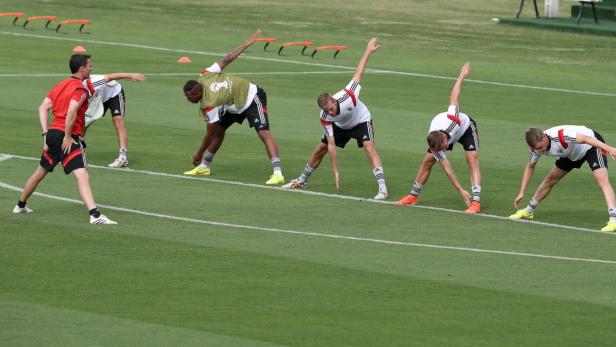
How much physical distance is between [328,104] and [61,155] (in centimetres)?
416

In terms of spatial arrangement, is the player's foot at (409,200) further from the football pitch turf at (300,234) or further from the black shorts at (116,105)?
the black shorts at (116,105)

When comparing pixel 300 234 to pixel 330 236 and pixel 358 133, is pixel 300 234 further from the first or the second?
pixel 358 133

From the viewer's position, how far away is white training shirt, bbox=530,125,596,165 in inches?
743

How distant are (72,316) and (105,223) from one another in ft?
15.3

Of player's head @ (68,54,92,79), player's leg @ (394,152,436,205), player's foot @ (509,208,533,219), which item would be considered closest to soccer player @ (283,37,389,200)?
player's leg @ (394,152,436,205)

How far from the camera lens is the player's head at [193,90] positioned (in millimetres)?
21562

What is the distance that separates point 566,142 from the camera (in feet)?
62.0

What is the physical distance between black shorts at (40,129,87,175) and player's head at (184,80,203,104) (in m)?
3.41

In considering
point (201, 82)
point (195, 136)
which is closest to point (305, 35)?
point (195, 136)

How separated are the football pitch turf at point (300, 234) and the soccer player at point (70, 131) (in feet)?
1.68

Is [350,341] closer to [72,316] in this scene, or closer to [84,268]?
[72,316]

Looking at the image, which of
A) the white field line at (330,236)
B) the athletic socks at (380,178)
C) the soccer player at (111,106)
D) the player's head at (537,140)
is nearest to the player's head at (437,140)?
the player's head at (537,140)

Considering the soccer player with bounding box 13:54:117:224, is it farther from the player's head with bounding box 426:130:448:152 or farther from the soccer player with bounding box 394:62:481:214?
the soccer player with bounding box 394:62:481:214

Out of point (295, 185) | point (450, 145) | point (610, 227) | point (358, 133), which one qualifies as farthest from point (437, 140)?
point (295, 185)
